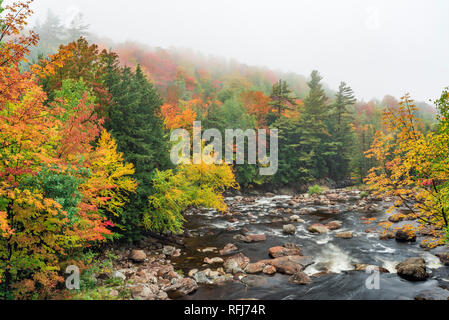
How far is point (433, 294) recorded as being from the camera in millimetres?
10148

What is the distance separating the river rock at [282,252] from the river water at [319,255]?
0.45 m

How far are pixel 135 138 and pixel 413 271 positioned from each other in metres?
17.0

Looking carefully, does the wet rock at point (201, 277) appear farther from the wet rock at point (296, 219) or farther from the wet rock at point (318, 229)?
the wet rock at point (296, 219)

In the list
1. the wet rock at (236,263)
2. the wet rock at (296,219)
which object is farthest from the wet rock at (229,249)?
the wet rock at (296,219)

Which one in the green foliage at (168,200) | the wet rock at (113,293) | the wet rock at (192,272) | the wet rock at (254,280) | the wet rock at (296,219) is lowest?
the wet rock at (254,280)

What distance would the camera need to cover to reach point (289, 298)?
10.3 m

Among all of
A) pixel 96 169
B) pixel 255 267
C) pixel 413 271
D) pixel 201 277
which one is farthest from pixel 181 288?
pixel 413 271

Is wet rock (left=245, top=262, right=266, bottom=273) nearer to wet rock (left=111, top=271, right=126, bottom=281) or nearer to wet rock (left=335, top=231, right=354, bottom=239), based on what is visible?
wet rock (left=111, top=271, right=126, bottom=281)

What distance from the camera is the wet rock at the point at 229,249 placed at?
15.3 m

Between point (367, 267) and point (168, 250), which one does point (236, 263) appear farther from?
point (367, 267)

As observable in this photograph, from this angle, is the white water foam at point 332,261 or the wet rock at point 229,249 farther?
the wet rock at point 229,249

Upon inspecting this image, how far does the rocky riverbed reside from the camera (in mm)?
10672
